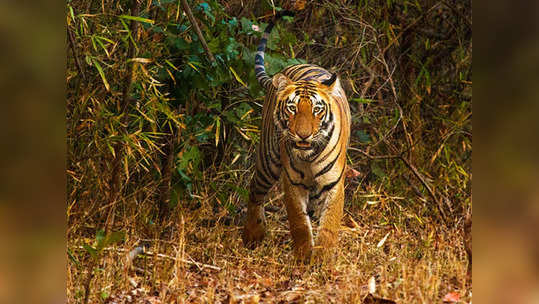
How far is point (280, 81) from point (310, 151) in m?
0.55

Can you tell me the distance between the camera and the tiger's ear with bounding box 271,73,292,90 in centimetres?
411

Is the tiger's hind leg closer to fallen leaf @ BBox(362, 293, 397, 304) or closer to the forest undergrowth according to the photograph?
the forest undergrowth

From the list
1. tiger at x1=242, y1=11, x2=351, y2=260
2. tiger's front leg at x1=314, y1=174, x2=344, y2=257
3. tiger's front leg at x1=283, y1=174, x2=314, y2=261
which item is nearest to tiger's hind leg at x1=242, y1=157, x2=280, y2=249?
tiger at x1=242, y1=11, x2=351, y2=260

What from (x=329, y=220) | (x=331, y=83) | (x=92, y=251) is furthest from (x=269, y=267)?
(x=92, y=251)

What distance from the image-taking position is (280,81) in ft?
13.5

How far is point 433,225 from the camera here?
4562 millimetres

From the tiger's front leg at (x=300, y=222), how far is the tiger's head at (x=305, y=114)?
245 millimetres

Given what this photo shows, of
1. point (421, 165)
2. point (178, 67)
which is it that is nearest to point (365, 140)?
point (421, 165)

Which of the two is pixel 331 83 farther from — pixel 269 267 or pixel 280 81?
A: pixel 269 267

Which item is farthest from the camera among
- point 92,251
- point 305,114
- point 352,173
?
point 352,173

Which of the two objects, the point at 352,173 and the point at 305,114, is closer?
the point at 305,114
